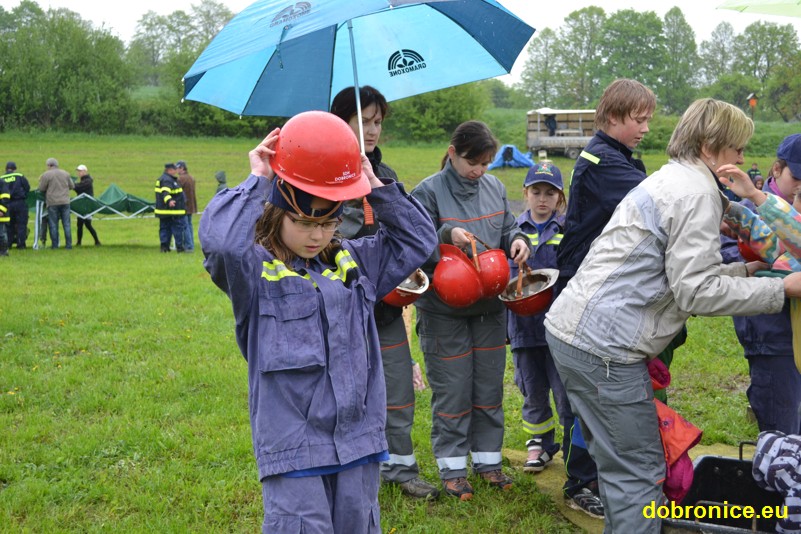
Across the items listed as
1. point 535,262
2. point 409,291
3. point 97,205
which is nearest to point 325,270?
point 409,291

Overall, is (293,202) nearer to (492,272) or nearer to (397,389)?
(492,272)

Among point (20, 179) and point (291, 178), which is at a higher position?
point (291, 178)

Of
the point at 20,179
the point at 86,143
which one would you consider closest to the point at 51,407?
the point at 20,179

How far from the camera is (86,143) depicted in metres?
41.7

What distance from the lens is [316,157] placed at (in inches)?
94.2

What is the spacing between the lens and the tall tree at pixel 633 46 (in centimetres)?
8131

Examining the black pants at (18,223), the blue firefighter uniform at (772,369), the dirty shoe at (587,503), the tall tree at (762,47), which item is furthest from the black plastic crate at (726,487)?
the tall tree at (762,47)

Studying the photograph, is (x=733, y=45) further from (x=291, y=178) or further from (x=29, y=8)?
(x=291, y=178)

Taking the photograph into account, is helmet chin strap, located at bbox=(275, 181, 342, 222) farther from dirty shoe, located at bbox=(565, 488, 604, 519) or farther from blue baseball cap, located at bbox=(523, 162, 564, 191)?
blue baseball cap, located at bbox=(523, 162, 564, 191)

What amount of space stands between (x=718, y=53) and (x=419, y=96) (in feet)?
175

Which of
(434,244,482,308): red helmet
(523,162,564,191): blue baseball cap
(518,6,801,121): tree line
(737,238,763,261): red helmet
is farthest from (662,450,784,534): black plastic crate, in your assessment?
(518,6,801,121): tree line

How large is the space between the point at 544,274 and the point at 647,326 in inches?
54.9

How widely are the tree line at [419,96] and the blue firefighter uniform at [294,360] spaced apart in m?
30.1

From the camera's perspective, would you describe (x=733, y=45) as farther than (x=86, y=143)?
Yes
